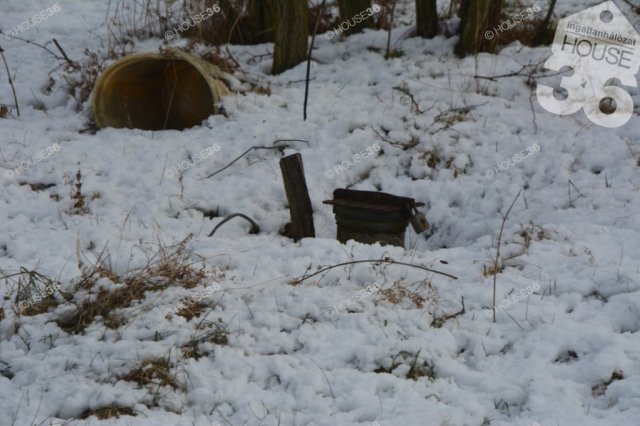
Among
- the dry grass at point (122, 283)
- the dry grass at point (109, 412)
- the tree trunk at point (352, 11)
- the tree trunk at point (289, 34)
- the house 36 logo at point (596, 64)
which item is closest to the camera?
the dry grass at point (109, 412)

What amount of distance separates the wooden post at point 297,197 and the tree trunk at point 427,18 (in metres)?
2.86

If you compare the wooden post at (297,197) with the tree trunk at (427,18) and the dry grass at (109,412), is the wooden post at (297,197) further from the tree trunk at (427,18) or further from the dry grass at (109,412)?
the tree trunk at (427,18)

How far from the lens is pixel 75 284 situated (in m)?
3.51

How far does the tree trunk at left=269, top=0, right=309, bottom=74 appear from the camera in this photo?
6289 millimetres

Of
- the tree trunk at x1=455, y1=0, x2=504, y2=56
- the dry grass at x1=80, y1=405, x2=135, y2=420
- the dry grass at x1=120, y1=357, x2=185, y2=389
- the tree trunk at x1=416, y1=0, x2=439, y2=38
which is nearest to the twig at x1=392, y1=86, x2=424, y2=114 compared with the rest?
the tree trunk at x1=455, y1=0, x2=504, y2=56

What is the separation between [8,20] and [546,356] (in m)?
7.37

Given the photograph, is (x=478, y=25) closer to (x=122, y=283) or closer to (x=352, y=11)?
(x=352, y=11)

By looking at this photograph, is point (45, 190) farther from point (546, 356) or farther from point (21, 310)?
point (546, 356)

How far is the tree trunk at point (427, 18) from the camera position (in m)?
6.55

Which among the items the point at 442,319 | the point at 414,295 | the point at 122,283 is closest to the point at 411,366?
the point at 442,319

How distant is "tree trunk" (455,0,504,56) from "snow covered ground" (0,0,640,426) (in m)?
0.14

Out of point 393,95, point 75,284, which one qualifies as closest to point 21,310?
point 75,284

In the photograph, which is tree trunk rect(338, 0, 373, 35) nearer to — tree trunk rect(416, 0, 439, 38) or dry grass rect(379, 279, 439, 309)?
tree trunk rect(416, 0, 439, 38)

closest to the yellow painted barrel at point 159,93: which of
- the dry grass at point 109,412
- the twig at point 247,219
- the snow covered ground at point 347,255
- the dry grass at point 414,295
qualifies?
the snow covered ground at point 347,255
